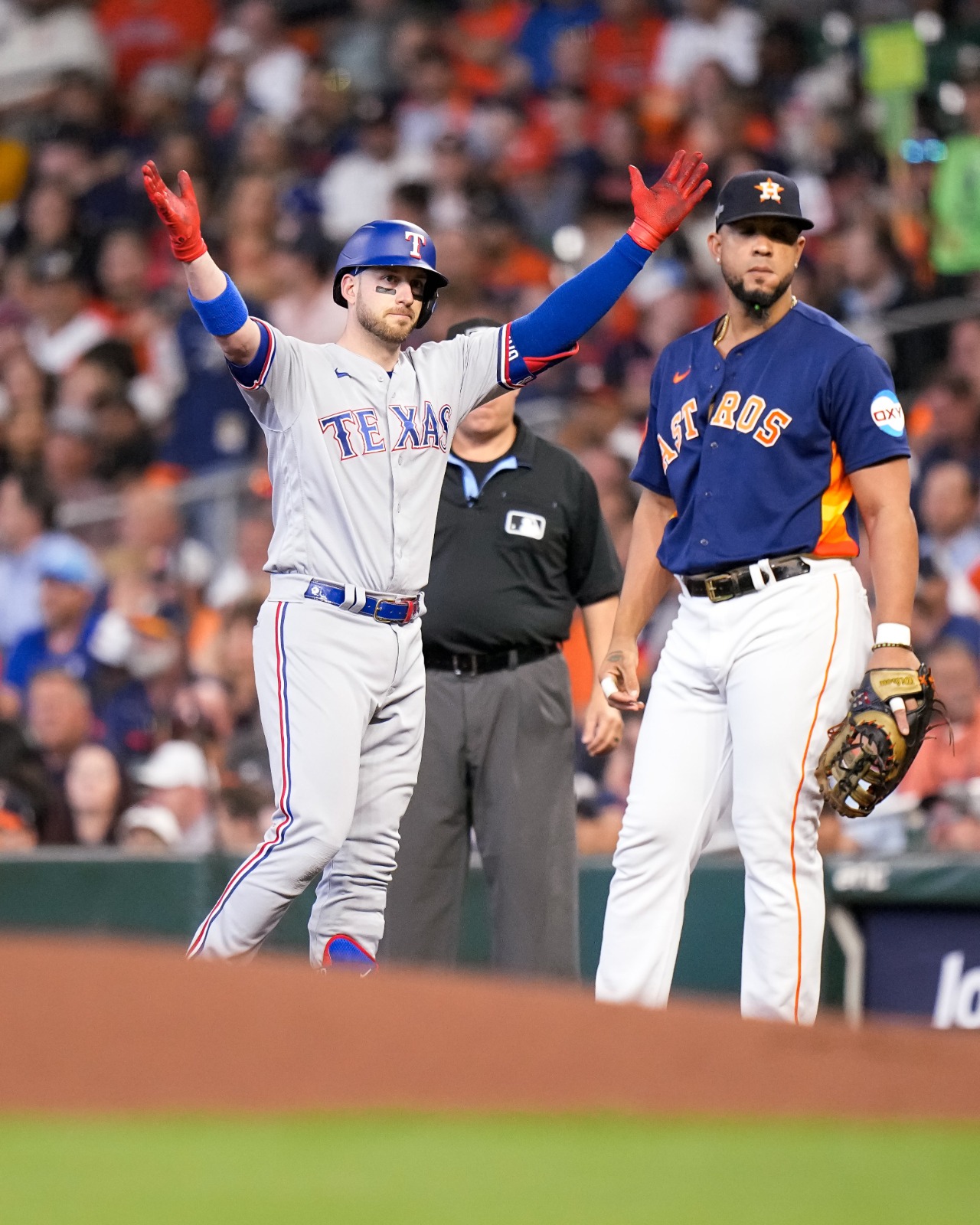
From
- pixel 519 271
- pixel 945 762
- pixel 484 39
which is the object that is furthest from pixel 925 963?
pixel 484 39

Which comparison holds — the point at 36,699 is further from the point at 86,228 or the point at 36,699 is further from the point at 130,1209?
the point at 130,1209

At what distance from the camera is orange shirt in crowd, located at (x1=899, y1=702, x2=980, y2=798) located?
6824 mm

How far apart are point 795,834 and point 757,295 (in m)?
1.25

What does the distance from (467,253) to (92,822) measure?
3674mm

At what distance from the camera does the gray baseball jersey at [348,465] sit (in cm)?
460

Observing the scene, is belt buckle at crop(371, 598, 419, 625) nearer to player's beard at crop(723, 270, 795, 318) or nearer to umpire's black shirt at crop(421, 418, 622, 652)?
umpire's black shirt at crop(421, 418, 622, 652)

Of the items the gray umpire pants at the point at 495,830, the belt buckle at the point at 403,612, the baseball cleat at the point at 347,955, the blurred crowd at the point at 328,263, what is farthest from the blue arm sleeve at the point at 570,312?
the blurred crowd at the point at 328,263

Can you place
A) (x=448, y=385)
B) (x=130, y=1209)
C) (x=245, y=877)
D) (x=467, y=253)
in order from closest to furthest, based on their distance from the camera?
(x=130, y=1209) < (x=245, y=877) < (x=448, y=385) < (x=467, y=253)

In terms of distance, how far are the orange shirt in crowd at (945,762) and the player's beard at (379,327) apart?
9.39ft

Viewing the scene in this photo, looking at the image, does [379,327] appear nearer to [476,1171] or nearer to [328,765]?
[328,765]

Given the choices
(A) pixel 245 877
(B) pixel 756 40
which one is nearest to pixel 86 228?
(B) pixel 756 40

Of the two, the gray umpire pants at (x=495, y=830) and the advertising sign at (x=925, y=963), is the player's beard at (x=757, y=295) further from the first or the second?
the advertising sign at (x=925, y=963)

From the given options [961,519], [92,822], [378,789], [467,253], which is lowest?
[92,822]

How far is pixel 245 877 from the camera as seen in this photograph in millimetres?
4418
